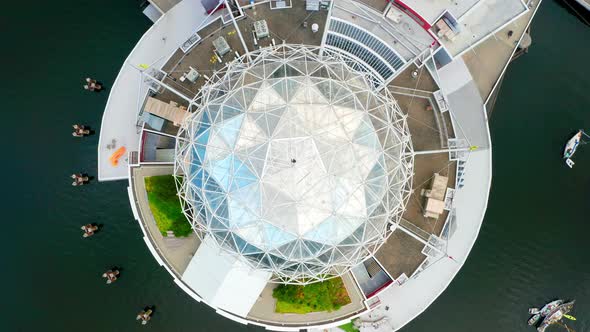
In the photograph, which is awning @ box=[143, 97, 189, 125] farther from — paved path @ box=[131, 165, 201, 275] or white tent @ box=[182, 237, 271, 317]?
white tent @ box=[182, 237, 271, 317]

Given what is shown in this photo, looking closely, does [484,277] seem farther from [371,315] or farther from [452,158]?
[452,158]

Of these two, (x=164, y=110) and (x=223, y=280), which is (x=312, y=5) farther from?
(x=223, y=280)

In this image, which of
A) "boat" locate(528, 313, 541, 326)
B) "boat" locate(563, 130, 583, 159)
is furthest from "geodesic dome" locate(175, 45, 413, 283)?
"boat" locate(528, 313, 541, 326)

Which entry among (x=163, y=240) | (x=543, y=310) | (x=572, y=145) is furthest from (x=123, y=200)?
(x=572, y=145)

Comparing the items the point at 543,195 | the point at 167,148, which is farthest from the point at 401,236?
the point at 167,148

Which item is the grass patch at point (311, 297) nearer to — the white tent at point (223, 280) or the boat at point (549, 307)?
the white tent at point (223, 280)

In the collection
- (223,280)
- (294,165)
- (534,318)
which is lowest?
(534,318)
